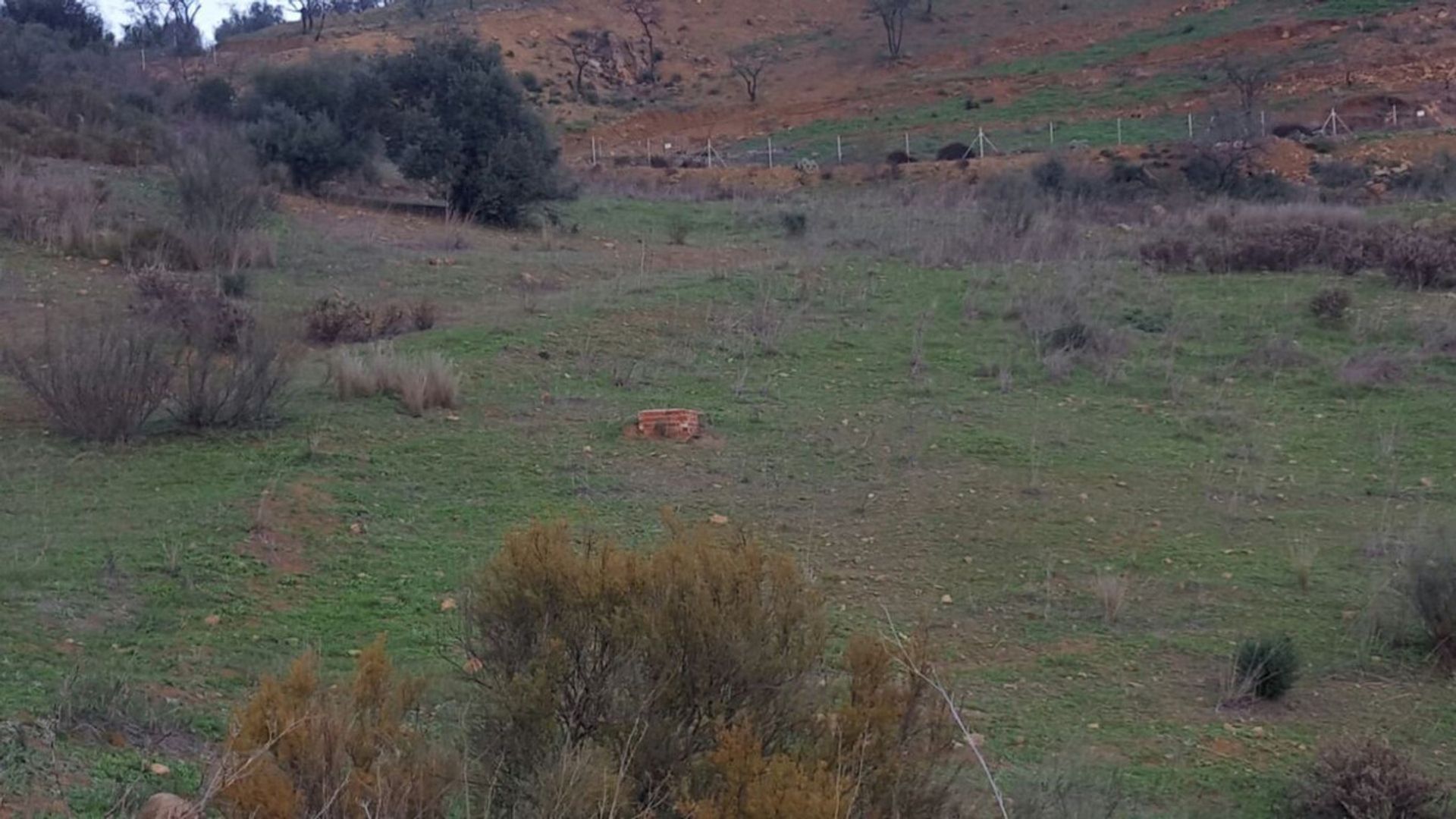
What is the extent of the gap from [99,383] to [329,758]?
6509 millimetres

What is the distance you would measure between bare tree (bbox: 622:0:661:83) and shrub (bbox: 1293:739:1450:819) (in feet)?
195

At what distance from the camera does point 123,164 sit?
2156 centimetres

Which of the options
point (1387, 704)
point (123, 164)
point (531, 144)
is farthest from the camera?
point (531, 144)

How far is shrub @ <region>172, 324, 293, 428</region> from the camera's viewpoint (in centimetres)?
Answer: 973

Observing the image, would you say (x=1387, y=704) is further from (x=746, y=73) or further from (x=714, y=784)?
(x=746, y=73)

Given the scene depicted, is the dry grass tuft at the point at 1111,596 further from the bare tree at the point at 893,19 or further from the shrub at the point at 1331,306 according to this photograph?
the bare tree at the point at 893,19

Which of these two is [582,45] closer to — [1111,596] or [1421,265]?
[1421,265]

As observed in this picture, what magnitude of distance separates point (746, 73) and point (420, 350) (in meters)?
50.1

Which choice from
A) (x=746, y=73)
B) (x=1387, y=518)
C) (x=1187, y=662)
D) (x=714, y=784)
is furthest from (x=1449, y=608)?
(x=746, y=73)

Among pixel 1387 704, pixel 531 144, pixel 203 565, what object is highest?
pixel 531 144

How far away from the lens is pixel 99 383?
9227 millimetres

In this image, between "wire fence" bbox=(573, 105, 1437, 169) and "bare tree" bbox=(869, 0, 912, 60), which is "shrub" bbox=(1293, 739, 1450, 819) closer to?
"wire fence" bbox=(573, 105, 1437, 169)

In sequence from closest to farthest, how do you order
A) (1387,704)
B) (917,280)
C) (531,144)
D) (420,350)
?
(1387,704) < (420,350) < (917,280) < (531,144)

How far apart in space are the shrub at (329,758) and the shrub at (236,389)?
6306 millimetres
